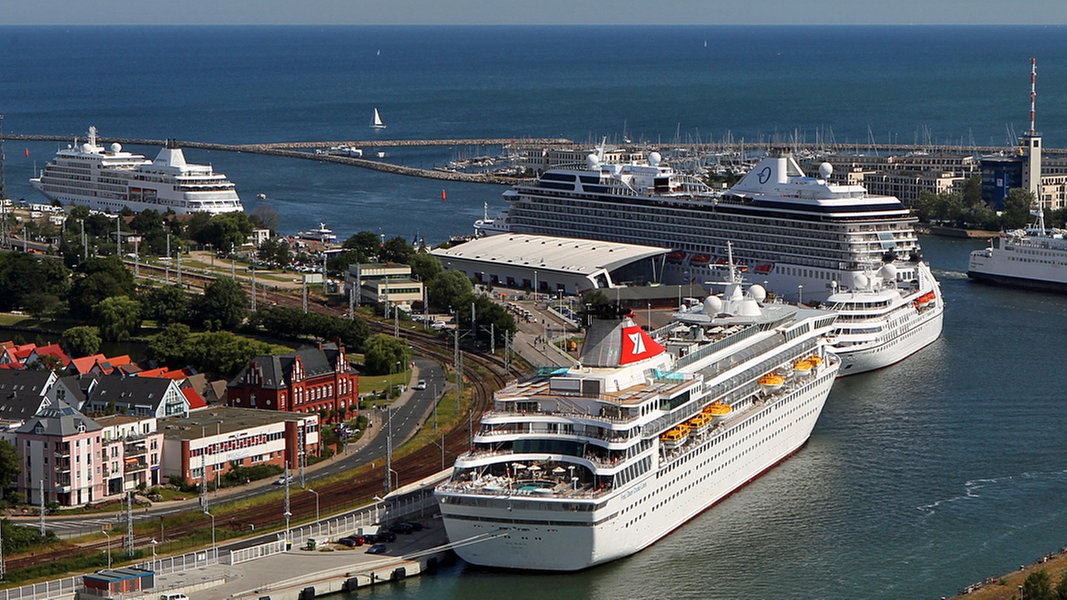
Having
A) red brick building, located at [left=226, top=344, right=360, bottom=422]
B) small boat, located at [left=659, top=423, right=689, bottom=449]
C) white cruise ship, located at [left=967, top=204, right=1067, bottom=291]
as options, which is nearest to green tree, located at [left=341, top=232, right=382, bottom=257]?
white cruise ship, located at [left=967, top=204, right=1067, bottom=291]

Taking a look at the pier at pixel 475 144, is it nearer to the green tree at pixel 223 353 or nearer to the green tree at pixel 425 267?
the green tree at pixel 425 267

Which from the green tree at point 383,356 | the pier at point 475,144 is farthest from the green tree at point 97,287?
the pier at point 475,144

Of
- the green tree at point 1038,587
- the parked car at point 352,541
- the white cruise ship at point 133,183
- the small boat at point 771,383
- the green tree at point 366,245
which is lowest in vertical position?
the parked car at point 352,541

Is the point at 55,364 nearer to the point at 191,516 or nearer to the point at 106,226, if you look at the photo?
the point at 191,516

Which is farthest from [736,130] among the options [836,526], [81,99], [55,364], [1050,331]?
[836,526]

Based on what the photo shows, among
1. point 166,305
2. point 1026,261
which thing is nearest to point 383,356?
point 166,305

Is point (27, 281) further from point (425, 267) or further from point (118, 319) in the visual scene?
point (425, 267)

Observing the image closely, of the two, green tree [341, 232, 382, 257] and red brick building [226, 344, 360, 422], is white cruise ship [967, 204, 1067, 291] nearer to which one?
green tree [341, 232, 382, 257]
